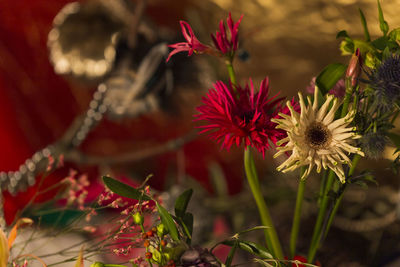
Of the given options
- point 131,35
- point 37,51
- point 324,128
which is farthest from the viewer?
point 37,51

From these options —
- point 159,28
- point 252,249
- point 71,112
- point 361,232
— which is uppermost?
point 159,28

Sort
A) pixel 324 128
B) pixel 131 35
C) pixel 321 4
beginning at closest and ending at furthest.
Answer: pixel 324 128, pixel 321 4, pixel 131 35

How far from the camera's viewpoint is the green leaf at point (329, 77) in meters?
0.27

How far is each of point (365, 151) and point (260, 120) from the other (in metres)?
0.07

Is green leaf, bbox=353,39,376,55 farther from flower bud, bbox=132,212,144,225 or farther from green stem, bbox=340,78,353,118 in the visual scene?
flower bud, bbox=132,212,144,225

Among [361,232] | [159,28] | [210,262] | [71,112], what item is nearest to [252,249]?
[210,262]

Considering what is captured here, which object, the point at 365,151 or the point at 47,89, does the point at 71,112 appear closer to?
the point at 47,89

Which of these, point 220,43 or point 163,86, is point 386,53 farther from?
point 163,86

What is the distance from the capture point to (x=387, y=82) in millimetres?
245

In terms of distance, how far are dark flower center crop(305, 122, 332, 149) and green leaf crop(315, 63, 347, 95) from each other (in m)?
Result: 0.03

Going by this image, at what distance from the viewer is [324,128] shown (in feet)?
0.83


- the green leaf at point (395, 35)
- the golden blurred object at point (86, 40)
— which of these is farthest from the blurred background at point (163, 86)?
the green leaf at point (395, 35)

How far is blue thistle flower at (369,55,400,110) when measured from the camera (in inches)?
9.6

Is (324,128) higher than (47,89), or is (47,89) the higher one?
(47,89)
